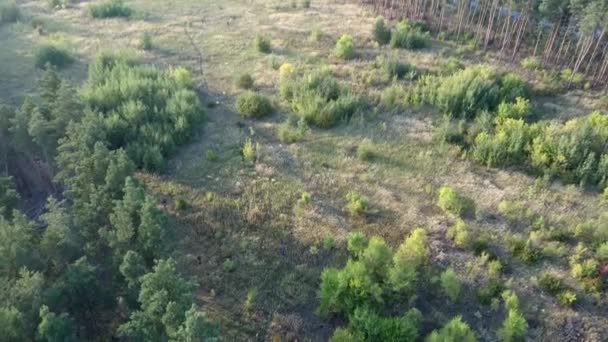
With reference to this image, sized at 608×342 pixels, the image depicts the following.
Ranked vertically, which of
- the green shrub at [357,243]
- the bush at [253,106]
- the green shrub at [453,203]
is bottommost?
the green shrub at [357,243]

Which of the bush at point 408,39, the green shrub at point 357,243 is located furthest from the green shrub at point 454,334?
the bush at point 408,39

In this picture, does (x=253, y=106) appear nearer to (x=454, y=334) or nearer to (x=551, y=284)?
(x=454, y=334)

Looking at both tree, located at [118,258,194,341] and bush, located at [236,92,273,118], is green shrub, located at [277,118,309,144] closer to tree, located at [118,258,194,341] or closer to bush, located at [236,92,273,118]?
bush, located at [236,92,273,118]

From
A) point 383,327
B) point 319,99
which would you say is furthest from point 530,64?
point 383,327

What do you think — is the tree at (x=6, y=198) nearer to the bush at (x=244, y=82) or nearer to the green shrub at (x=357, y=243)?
the green shrub at (x=357, y=243)

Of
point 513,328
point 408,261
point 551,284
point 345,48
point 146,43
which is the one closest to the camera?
point 513,328

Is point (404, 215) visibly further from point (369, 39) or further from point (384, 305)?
point (369, 39)

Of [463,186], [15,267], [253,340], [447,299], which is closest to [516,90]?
[463,186]
